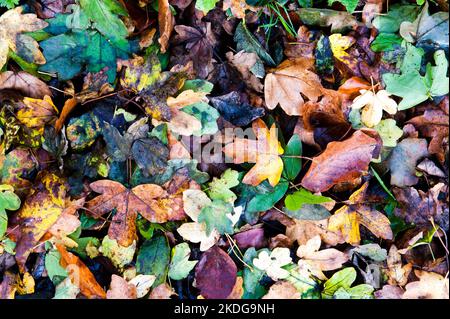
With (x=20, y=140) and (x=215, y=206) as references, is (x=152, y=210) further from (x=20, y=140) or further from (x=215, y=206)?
(x=20, y=140)

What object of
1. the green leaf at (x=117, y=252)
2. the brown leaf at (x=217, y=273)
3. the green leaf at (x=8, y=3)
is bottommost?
the brown leaf at (x=217, y=273)

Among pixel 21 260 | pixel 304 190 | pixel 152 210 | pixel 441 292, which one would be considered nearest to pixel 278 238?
pixel 304 190

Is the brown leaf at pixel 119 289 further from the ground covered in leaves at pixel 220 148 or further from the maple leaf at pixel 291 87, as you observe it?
the maple leaf at pixel 291 87

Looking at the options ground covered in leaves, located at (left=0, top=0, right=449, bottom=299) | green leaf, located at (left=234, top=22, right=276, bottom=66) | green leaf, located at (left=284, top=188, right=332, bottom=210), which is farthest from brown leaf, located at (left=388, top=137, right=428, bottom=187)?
green leaf, located at (left=234, top=22, right=276, bottom=66)

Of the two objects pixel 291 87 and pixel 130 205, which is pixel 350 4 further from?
pixel 130 205

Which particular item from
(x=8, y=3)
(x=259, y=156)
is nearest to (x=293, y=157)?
(x=259, y=156)

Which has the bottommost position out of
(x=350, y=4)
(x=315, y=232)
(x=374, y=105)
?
(x=315, y=232)

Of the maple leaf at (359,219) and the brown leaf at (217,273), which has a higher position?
the maple leaf at (359,219)

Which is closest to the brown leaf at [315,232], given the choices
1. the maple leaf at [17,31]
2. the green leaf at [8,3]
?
the maple leaf at [17,31]
